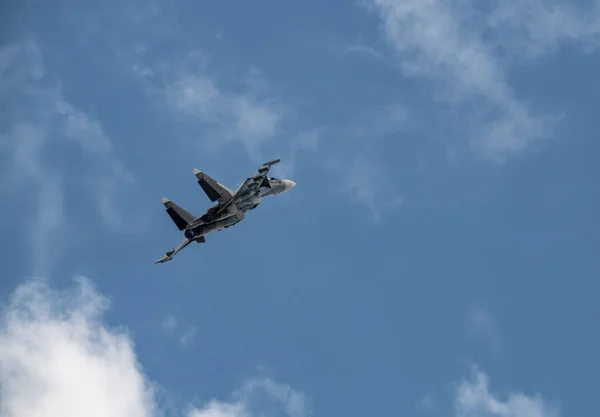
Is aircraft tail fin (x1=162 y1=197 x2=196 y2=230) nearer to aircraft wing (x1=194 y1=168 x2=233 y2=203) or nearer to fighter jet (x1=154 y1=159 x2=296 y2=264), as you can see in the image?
fighter jet (x1=154 y1=159 x2=296 y2=264)

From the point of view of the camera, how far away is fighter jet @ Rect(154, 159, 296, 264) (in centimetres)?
16388

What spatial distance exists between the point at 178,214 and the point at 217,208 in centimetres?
808

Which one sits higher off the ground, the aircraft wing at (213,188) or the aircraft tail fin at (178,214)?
the aircraft wing at (213,188)

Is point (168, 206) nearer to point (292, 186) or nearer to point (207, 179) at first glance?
point (207, 179)

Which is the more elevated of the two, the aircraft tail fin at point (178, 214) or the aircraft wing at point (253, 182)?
the aircraft wing at point (253, 182)

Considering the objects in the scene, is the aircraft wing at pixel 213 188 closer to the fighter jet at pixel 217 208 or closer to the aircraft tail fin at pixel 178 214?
the fighter jet at pixel 217 208

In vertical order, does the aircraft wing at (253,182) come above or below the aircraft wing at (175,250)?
above

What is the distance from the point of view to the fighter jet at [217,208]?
164 metres

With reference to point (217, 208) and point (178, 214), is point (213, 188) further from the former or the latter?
point (178, 214)

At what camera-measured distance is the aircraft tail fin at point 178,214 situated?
166625 millimetres

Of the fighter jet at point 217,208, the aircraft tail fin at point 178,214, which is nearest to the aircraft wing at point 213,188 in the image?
the fighter jet at point 217,208

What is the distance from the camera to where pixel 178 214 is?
548ft

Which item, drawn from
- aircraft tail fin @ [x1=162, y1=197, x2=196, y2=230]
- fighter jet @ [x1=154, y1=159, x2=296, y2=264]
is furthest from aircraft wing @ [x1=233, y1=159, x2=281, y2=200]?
aircraft tail fin @ [x1=162, y1=197, x2=196, y2=230]

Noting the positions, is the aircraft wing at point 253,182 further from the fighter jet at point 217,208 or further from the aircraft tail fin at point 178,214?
the aircraft tail fin at point 178,214
